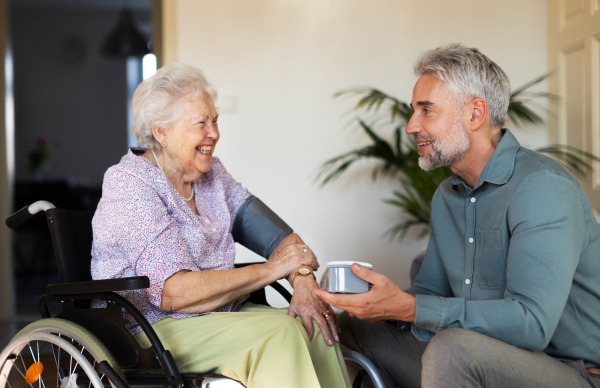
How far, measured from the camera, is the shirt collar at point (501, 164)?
139 centimetres

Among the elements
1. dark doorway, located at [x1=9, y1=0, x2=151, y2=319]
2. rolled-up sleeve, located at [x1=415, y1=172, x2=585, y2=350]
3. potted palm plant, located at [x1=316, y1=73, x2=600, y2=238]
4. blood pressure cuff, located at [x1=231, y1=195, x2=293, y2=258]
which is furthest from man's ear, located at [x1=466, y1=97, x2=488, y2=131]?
dark doorway, located at [x1=9, y1=0, x2=151, y2=319]

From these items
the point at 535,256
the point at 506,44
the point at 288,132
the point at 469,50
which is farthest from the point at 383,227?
the point at 535,256

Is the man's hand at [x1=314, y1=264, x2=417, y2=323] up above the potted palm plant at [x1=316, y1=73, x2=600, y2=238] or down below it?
below

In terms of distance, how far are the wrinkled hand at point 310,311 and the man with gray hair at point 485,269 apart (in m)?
0.16

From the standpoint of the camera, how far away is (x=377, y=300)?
1.23 m

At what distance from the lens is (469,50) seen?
59.6 inches

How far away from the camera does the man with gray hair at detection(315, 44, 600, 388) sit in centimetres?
116

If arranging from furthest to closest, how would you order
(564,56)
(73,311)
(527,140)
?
1. (527,140)
2. (564,56)
3. (73,311)

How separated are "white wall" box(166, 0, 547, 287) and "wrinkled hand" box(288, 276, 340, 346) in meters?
1.83

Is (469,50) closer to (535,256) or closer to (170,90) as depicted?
(535,256)

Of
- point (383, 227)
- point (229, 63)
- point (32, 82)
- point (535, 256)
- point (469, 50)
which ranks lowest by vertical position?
point (383, 227)

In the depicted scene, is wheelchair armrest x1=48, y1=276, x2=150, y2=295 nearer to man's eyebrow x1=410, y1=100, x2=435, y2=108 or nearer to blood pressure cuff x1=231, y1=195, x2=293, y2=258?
blood pressure cuff x1=231, y1=195, x2=293, y2=258

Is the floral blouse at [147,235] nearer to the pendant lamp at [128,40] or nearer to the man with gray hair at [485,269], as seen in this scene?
the man with gray hair at [485,269]

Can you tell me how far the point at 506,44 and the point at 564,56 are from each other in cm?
38
